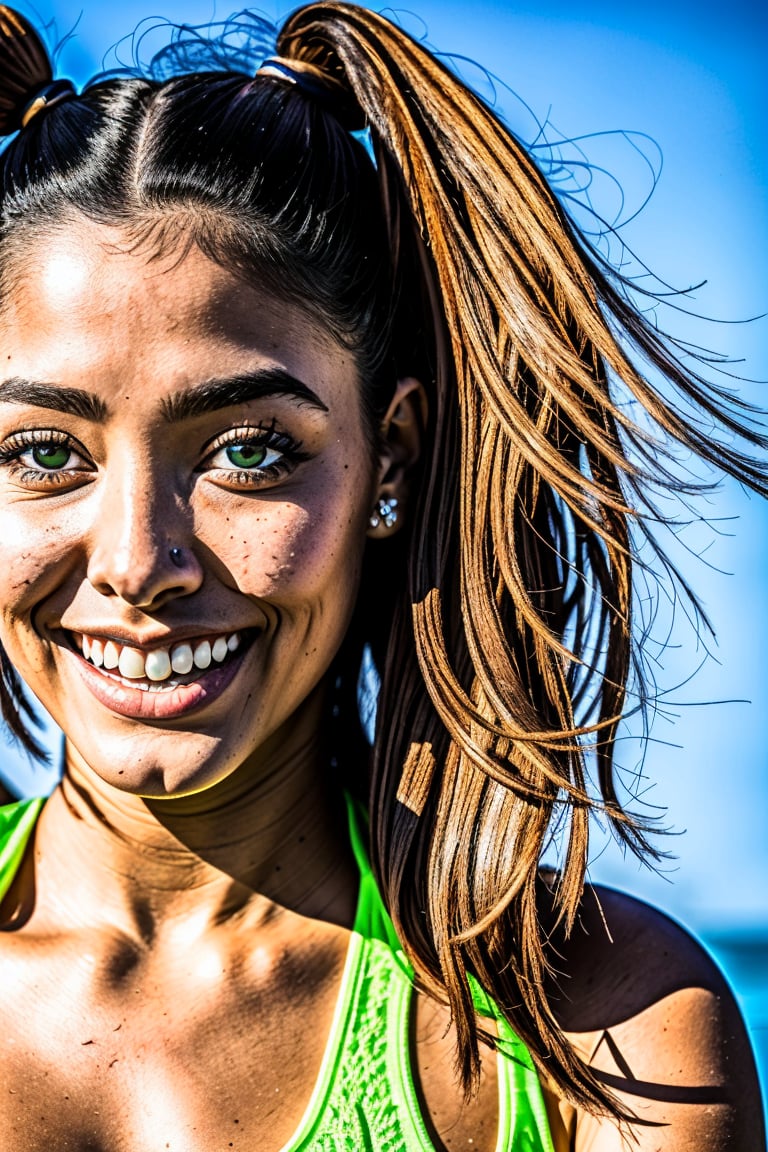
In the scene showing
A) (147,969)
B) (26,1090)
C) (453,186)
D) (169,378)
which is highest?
(453,186)

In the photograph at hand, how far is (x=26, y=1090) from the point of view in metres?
2.07

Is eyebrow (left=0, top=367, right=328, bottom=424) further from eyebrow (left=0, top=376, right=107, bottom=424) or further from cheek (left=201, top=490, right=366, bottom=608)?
cheek (left=201, top=490, right=366, bottom=608)

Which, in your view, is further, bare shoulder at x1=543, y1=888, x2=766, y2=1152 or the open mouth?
bare shoulder at x1=543, y1=888, x2=766, y2=1152

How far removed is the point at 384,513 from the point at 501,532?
0.53 ft

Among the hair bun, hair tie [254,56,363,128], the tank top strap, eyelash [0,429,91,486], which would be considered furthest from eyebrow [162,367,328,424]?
the tank top strap

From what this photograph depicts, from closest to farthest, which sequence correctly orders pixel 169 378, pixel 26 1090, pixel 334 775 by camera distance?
pixel 169 378
pixel 26 1090
pixel 334 775

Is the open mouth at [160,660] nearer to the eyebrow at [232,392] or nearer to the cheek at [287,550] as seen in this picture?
the cheek at [287,550]

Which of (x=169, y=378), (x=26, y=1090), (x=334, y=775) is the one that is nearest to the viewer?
(x=169, y=378)

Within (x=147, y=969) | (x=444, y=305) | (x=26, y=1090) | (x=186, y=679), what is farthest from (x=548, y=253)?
(x=26, y=1090)

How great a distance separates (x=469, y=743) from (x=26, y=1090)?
2.40 feet

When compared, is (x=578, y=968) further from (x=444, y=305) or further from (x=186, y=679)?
(x=444, y=305)

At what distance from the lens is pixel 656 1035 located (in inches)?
82.7

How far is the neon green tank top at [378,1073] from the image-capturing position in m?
2.03

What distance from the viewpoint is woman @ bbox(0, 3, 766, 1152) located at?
1941mm
